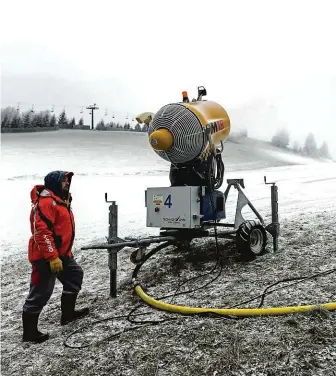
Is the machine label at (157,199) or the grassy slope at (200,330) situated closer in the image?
the grassy slope at (200,330)

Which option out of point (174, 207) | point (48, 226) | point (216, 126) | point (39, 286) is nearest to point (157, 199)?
point (174, 207)

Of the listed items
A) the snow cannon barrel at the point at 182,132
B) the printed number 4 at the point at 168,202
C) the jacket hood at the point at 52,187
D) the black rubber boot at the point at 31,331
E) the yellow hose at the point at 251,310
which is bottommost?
the black rubber boot at the point at 31,331

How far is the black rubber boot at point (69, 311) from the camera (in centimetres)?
447

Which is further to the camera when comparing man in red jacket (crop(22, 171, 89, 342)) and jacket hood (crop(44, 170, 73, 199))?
jacket hood (crop(44, 170, 73, 199))

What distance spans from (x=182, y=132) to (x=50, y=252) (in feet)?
7.85

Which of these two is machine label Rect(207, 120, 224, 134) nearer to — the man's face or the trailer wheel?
the trailer wheel

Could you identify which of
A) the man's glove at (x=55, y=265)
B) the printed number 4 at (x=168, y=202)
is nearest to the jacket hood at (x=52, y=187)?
the man's glove at (x=55, y=265)

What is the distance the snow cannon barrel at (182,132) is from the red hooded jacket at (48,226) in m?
1.72

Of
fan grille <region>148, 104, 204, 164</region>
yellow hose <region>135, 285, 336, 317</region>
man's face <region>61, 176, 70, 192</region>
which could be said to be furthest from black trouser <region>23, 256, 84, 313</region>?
fan grille <region>148, 104, 204, 164</region>

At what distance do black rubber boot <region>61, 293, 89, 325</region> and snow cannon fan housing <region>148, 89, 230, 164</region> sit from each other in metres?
2.27

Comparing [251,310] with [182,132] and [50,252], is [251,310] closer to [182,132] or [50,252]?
Answer: [50,252]

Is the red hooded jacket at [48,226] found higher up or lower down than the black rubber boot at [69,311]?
higher up

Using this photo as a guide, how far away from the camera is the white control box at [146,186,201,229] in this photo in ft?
17.5

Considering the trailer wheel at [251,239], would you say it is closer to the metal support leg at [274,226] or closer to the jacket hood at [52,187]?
the metal support leg at [274,226]
